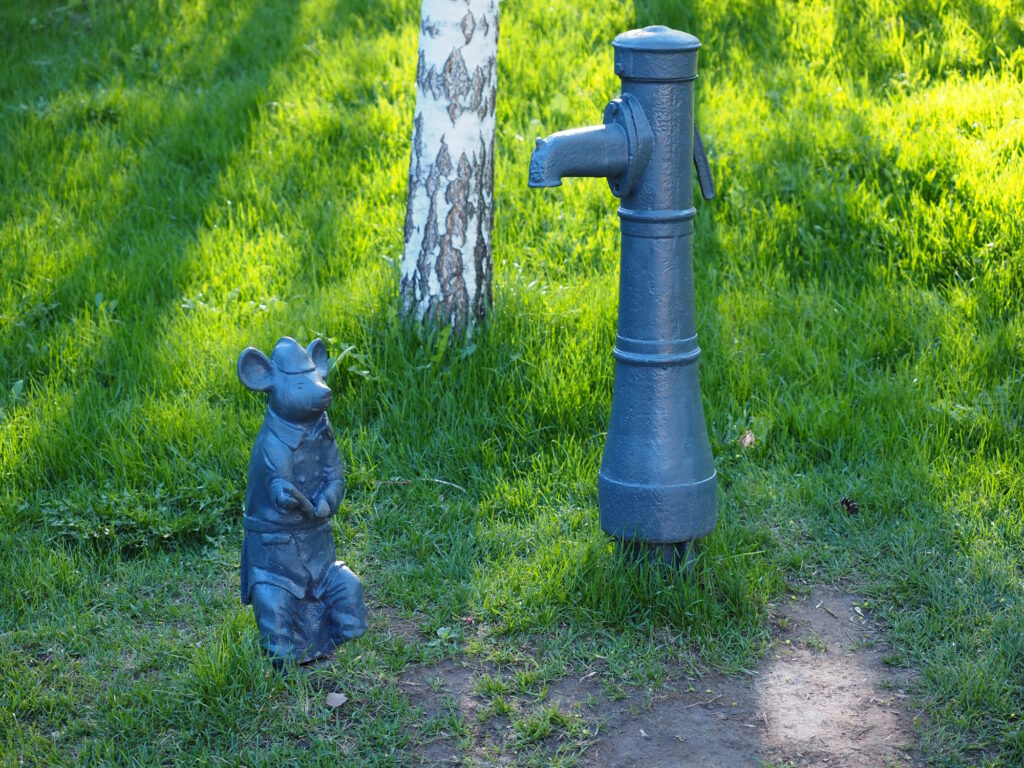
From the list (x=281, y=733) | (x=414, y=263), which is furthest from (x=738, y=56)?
(x=281, y=733)

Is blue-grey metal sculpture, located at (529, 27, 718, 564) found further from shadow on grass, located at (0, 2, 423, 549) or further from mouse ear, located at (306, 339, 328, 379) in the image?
shadow on grass, located at (0, 2, 423, 549)

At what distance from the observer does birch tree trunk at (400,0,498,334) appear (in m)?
4.52

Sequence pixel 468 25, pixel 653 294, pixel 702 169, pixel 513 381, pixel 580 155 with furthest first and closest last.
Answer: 1. pixel 468 25
2. pixel 513 381
3. pixel 702 169
4. pixel 653 294
5. pixel 580 155

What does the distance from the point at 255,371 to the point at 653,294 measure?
112 cm

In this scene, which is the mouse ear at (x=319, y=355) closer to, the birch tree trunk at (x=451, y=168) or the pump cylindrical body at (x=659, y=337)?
the pump cylindrical body at (x=659, y=337)

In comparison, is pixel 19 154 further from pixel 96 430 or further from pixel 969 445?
pixel 969 445

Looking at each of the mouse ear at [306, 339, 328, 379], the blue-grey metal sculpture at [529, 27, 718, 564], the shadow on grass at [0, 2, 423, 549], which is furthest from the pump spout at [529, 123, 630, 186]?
the shadow on grass at [0, 2, 423, 549]

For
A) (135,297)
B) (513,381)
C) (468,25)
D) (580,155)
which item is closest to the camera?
(580,155)

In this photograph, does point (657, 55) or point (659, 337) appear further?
point (659, 337)

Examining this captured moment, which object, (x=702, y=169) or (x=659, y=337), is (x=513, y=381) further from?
(x=702, y=169)

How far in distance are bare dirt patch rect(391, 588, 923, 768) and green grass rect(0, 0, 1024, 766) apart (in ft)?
0.13

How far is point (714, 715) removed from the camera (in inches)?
116

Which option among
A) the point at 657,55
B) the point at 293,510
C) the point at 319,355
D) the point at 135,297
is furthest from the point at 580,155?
the point at 135,297

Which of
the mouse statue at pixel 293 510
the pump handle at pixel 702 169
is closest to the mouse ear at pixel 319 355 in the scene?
the mouse statue at pixel 293 510
